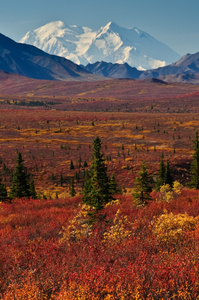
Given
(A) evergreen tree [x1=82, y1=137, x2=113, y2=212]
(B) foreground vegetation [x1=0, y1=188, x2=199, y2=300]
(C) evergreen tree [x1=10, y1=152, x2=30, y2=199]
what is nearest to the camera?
(B) foreground vegetation [x1=0, y1=188, x2=199, y2=300]

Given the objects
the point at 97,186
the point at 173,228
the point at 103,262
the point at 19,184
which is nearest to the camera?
the point at 103,262

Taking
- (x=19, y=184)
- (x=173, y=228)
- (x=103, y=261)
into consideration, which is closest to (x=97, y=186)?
(x=173, y=228)

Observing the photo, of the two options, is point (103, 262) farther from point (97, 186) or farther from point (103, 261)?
point (97, 186)

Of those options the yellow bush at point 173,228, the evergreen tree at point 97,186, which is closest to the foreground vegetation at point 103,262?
the yellow bush at point 173,228

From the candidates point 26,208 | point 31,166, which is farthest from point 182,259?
point 31,166

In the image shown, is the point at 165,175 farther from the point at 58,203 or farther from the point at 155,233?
the point at 155,233

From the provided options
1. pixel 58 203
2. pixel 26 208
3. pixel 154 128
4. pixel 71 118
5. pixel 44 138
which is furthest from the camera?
pixel 71 118

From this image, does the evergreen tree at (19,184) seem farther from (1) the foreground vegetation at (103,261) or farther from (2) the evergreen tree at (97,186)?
(1) the foreground vegetation at (103,261)

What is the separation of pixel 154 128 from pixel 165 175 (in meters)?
64.7

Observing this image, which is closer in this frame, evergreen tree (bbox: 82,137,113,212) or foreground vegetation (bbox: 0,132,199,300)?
foreground vegetation (bbox: 0,132,199,300)

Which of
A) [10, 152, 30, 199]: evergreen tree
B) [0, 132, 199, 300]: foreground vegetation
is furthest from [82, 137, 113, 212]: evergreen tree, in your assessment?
[10, 152, 30, 199]: evergreen tree

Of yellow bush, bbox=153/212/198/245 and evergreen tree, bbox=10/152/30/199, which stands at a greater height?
yellow bush, bbox=153/212/198/245

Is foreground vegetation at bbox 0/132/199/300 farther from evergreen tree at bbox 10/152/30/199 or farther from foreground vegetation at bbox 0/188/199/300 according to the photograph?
evergreen tree at bbox 10/152/30/199

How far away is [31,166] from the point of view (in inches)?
1917
